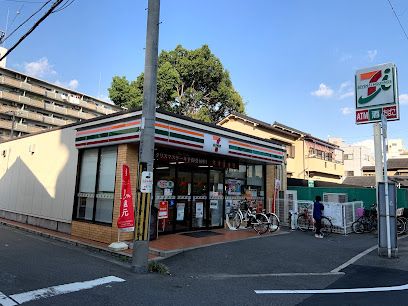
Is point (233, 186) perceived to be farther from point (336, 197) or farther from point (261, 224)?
point (336, 197)

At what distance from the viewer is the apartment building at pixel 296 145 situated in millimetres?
27438

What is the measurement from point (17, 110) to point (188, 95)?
131 ft

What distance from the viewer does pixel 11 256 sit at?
837 centimetres

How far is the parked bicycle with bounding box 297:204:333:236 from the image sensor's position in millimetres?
14430

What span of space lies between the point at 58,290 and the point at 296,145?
26829 millimetres

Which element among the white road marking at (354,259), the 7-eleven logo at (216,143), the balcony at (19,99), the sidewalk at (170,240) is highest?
the balcony at (19,99)

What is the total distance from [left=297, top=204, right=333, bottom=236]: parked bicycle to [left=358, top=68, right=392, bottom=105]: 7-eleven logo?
5518 mm

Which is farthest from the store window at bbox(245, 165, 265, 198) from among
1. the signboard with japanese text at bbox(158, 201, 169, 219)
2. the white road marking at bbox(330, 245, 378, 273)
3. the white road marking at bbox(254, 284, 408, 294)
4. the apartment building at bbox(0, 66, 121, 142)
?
the apartment building at bbox(0, 66, 121, 142)

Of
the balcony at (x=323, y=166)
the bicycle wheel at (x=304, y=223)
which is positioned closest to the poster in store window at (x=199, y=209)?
the bicycle wheel at (x=304, y=223)

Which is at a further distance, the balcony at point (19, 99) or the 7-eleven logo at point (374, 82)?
the balcony at point (19, 99)

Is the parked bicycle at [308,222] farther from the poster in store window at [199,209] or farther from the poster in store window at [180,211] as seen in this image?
the poster in store window at [180,211]

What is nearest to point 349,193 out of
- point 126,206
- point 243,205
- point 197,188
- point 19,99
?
point 243,205

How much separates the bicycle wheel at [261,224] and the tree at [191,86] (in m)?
17.1

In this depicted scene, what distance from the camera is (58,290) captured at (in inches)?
229
